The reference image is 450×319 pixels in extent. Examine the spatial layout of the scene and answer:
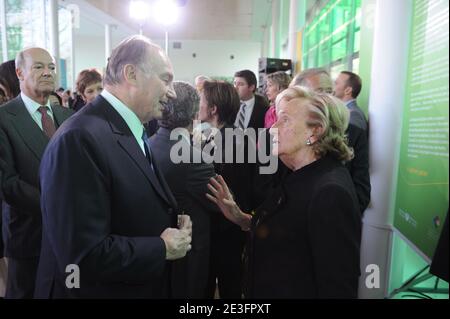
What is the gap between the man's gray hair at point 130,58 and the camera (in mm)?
1238

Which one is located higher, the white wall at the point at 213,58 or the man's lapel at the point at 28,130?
the white wall at the point at 213,58

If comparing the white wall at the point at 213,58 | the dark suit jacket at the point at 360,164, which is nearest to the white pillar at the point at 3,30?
the dark suit jacket at the point at 360,164

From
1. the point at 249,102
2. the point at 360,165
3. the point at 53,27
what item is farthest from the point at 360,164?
the point at 53,27

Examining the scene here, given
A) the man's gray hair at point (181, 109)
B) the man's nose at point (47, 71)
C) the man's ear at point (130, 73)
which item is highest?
the man's nose at point (47, 71)

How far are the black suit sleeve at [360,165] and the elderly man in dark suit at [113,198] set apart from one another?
135 cm

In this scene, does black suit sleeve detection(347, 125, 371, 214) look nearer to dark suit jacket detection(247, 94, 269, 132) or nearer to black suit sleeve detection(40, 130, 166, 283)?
black suit sleeve detection(40, 130, 166, 283)

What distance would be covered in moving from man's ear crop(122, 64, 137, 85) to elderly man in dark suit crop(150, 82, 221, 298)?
1.34 feet

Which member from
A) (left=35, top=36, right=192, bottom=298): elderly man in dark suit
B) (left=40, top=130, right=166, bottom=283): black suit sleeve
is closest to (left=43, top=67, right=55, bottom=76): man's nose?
(left=35, top=36, right=192, bottom=298): elderly man in dark suit

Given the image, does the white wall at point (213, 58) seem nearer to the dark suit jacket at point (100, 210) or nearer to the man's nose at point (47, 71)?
the man's nose at point (47, 71)

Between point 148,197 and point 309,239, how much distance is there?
0.55 meters

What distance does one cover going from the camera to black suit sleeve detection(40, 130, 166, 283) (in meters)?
1.02
